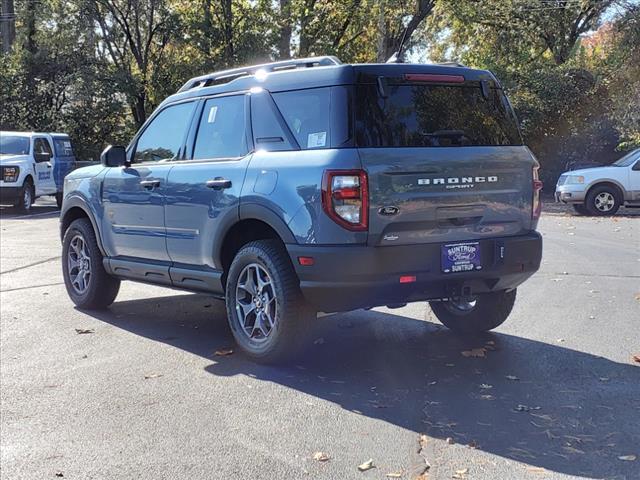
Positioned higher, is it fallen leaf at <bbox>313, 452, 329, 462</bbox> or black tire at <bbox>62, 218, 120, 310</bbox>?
black tire at <bbox>62, 218, 120, 310</bbox>

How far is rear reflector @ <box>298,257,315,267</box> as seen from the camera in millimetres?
4809

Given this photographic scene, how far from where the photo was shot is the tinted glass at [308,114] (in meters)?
4.93

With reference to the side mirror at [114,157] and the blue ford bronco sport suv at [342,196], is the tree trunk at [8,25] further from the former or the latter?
the blue ford bronco sport suv at [342,196]

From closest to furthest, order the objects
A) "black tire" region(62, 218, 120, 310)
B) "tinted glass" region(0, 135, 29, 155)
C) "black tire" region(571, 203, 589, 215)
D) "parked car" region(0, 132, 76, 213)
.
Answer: "black tire" region(62, 218, 120, 310), "black tire" region(571, 203, 589, 215), "parked car" region(0, 132, 76, 213), "tinted glass" region(0, 135, 29, 155)

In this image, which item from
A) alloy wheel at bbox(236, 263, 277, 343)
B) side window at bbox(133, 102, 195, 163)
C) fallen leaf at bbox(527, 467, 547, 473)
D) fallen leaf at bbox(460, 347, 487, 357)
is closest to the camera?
fallen leaf at bbox(527, 467, 547, 473)

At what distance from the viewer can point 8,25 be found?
33.3 meters

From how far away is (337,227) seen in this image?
4.68 m

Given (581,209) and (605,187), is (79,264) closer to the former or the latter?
(605,187)

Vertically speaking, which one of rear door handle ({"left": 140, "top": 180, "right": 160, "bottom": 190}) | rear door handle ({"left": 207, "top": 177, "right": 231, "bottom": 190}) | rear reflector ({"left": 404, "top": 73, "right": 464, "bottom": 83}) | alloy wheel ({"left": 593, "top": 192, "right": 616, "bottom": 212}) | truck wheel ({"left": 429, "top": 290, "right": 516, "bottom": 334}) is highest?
rear reflector ({"left": 404, "top": 73, "right": 464, "bottom": 83})

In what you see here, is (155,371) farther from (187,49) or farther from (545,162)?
(187,49)

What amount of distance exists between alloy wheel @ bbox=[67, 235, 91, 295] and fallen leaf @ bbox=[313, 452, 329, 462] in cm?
428

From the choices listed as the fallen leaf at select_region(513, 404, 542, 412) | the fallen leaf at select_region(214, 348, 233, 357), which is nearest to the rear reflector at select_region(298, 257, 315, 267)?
the fallen leaf at select_region(214, 348, 233, 357)

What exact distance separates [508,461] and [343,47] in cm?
2831

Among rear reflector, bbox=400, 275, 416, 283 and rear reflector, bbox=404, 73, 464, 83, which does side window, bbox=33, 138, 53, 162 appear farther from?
rear reflector, bbox=400, 275, 416, 283
